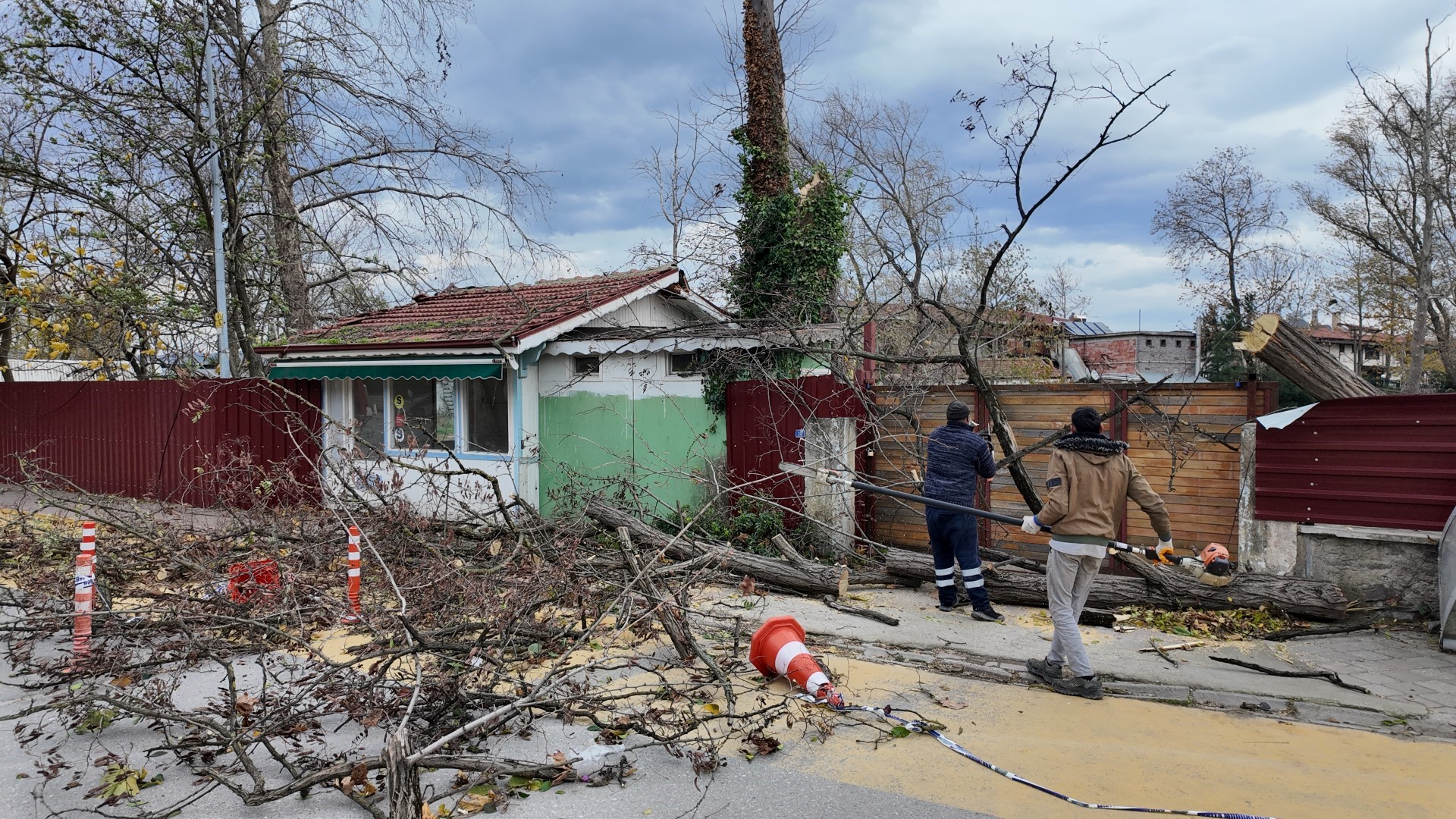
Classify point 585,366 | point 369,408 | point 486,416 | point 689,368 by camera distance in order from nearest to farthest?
point 585,366
point 486,416
point 689,368
point 369,408

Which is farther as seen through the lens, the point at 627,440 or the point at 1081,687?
the point at 627,440

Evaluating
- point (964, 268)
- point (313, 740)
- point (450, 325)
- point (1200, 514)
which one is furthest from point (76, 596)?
point (964, 268)

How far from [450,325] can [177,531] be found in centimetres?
413

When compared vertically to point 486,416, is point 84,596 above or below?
below

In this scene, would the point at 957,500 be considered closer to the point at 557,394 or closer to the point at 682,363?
the point at 682,363

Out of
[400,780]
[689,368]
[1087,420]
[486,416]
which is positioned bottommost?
[400,780]

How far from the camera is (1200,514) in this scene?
7746mm

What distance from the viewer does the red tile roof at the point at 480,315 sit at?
10453 millimetres

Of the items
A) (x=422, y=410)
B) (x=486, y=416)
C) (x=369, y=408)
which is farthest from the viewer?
(x=369, y=408)

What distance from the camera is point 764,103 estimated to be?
12375mm

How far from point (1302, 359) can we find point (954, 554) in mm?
3171

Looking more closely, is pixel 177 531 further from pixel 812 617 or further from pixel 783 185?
pixel 783 185

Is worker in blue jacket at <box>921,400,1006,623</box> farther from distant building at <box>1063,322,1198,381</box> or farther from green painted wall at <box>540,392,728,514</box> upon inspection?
distant building at <box>1063,322,1198,381</box>

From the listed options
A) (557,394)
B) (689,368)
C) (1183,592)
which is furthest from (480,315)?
(1183,592)
